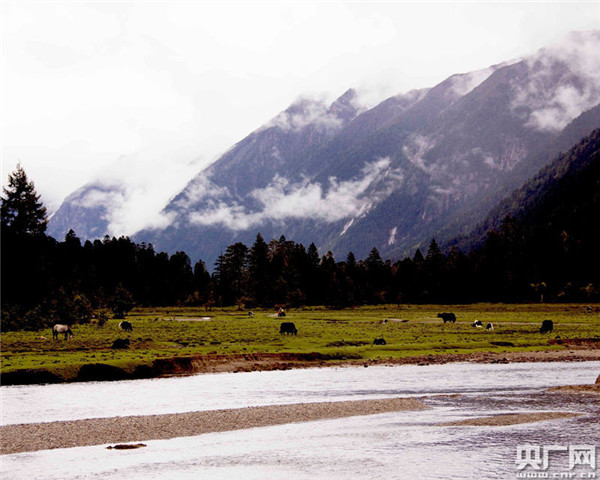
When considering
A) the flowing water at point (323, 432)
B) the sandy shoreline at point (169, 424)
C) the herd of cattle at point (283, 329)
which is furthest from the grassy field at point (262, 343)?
the sandy shoreline at point (169, 424)

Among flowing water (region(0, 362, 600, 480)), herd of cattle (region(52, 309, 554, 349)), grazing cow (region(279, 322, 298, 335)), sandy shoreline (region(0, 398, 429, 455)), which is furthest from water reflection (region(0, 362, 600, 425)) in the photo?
grazing cow (region(279, 322, 298, 335))

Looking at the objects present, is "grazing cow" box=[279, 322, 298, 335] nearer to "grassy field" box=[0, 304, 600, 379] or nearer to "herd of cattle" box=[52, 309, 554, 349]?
"herd of cattle" box=[52, 309, 554, 349]

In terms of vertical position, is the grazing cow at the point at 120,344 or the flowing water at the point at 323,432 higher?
the grazing cow at the point at 120,344

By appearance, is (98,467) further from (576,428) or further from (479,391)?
(479,391)

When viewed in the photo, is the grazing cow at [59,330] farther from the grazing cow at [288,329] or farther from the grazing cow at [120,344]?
the grazing cow at [288,329]

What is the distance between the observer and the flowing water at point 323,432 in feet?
84.8

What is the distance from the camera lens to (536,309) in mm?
158000

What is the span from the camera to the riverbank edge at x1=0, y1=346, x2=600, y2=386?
5072cm

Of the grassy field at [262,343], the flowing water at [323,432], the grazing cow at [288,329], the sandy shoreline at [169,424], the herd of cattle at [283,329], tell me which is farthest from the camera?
the grazing cow at [288,329]

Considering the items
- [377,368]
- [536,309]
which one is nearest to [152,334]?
[377,368]

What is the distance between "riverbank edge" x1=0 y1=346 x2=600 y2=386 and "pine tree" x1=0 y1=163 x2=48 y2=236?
5311cm

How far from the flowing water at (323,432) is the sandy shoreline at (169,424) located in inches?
52.6

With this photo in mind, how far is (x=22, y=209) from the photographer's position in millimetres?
100500

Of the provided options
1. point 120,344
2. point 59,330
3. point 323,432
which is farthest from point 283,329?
point 323,432
